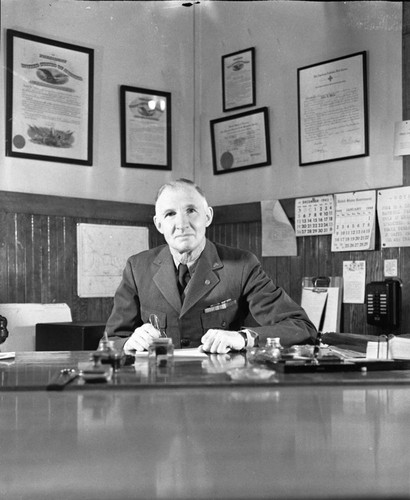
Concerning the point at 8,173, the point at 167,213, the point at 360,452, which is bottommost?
the point at 360,452

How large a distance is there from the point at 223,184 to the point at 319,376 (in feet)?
11.0

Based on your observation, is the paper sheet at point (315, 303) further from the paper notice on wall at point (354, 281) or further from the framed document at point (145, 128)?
the framed document at point (145, 128)

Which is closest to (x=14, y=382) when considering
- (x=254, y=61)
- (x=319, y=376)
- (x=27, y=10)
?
(x=319, y=376)

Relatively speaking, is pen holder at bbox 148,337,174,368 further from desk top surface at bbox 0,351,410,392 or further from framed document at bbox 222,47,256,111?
framed document at bbox 222,47,256,111

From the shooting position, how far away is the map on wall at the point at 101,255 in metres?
4.42

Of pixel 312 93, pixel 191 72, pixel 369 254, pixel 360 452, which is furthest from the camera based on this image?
pixel 191 72

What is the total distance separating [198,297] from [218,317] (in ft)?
0.41

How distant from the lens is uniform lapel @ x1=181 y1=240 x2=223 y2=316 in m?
2.97

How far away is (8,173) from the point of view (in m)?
4.14

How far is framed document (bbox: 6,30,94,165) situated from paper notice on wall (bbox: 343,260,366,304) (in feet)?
5.71

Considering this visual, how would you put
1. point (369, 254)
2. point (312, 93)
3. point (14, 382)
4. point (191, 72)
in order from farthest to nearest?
point (191, 72) → point (312, 93) → point (369, 254) → point (14, 382)

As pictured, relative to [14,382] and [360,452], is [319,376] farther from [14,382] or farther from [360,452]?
[14,382]

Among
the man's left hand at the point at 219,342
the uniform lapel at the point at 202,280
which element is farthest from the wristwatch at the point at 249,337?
the uniform lapel at the point at 202,280

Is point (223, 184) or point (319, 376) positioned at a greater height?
point (223, 184)
